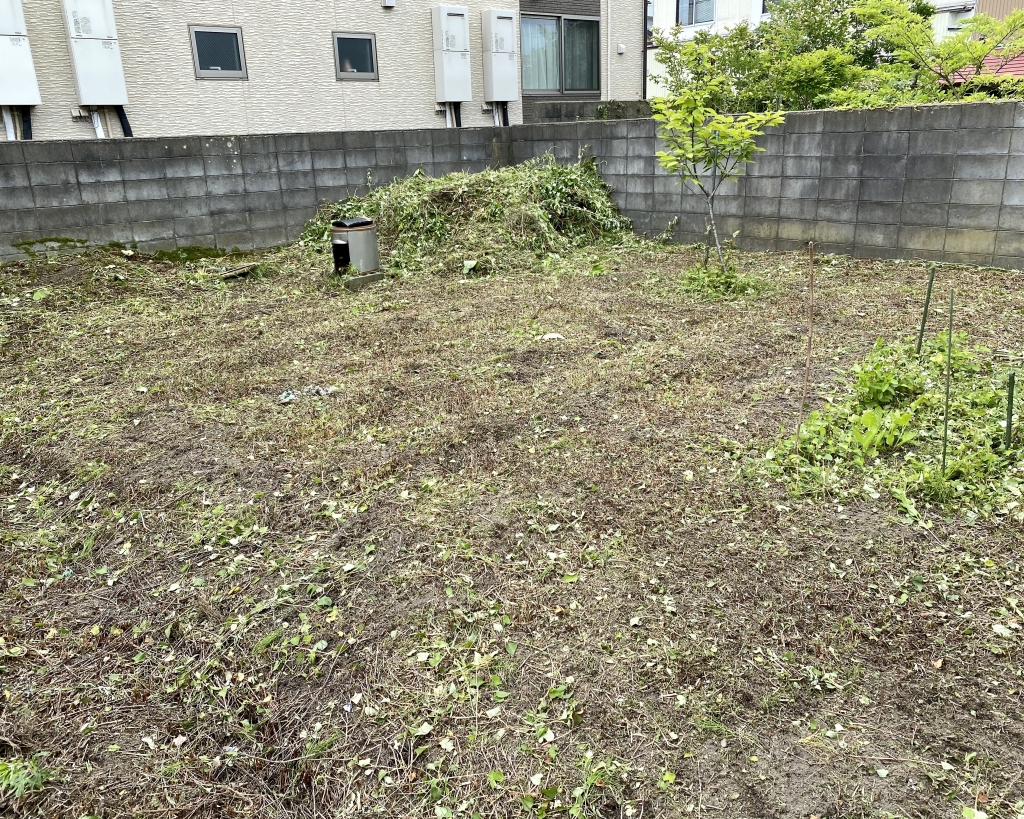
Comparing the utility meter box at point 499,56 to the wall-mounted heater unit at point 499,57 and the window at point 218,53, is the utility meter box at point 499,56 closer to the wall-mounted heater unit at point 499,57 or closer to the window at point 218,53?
the wall-mounted heater unit at point 499,57

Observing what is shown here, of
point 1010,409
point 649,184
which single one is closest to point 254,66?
point 649,184

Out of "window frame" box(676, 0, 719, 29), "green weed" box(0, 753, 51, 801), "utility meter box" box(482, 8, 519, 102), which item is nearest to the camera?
"green weed" box(0, 753, 51, 801)

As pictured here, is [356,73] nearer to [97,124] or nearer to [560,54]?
[97,124]

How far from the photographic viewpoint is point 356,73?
10164mm

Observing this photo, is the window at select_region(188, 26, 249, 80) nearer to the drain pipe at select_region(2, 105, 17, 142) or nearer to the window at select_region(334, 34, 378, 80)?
the window at select_region(334, 34, 378, 80)

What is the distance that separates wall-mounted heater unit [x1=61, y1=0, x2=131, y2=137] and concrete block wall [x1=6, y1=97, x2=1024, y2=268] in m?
2.39

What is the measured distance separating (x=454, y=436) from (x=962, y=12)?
55.0 ft

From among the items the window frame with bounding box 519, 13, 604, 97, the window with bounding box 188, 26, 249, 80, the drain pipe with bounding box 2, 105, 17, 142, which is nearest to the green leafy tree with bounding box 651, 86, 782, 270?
the window with bounding box 188, 26, 249, 80

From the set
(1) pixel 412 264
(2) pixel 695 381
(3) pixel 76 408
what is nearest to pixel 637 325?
(2) pixel 695 381

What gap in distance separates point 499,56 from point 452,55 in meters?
0.76

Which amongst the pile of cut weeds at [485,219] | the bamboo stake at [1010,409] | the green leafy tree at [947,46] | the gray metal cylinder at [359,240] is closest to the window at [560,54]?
the pile of cut weeds at [485,219]

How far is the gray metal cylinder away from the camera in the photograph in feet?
20.8

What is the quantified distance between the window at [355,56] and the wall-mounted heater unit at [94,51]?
2853mm

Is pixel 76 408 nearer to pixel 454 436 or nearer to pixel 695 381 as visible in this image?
pixel 454 436
